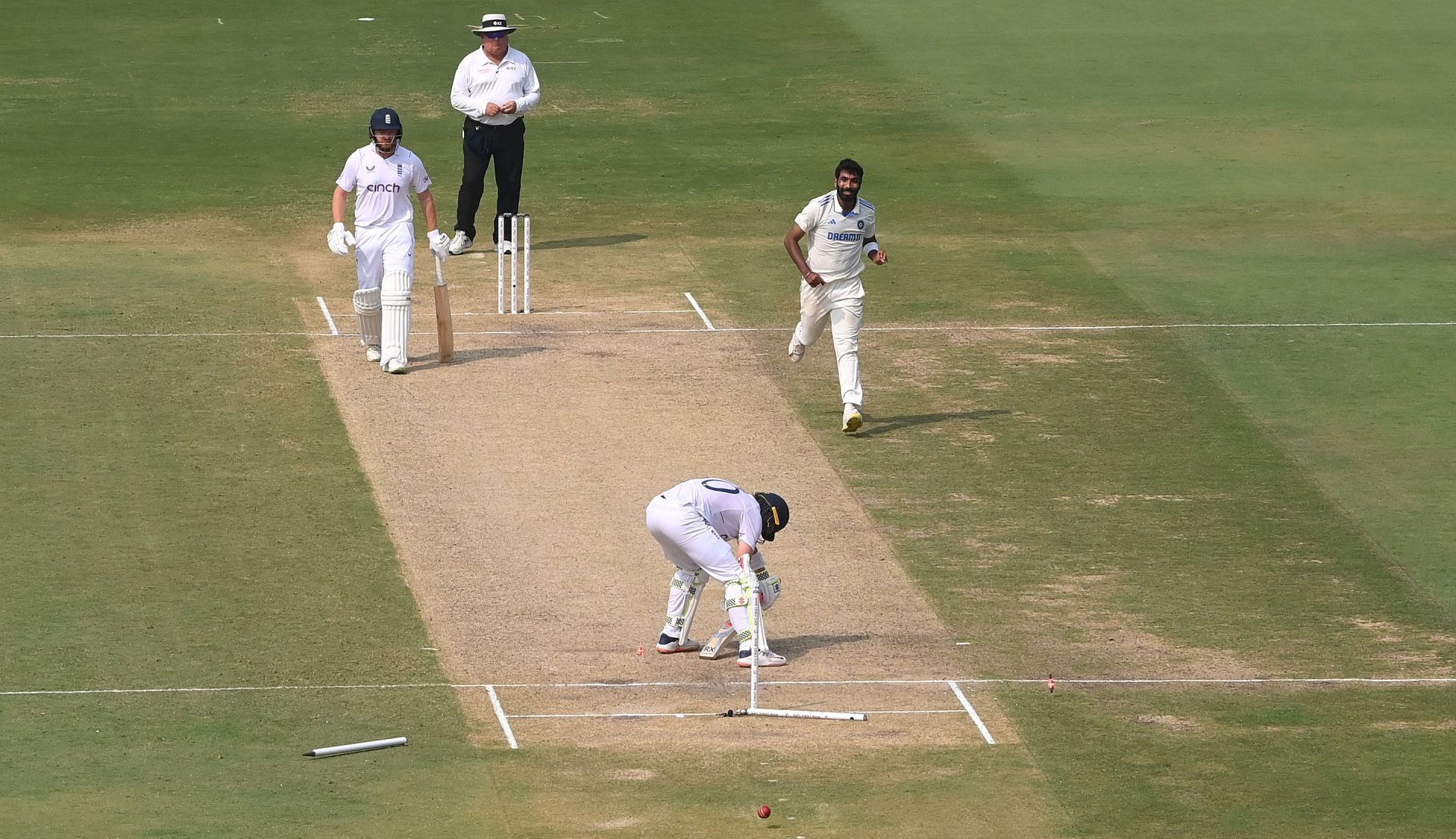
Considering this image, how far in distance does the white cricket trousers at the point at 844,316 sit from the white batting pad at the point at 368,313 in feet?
11.8

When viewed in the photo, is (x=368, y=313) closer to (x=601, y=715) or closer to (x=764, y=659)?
(x=764, y=659)

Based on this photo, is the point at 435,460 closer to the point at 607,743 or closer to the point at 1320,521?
the point at 607,743

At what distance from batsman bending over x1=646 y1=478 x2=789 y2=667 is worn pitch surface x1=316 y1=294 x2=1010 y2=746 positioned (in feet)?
1.21

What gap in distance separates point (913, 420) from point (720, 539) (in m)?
5.47

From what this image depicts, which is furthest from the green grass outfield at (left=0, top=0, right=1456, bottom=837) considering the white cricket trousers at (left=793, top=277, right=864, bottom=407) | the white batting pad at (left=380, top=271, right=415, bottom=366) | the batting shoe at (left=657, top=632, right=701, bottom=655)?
the batting shoe at (left=657, top=632, right=701, bottom=655)

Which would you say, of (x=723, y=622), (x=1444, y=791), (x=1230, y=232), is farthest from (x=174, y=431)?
(x=1230, y=232)

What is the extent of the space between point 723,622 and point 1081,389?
5.94 m

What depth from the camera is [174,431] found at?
1845 cm

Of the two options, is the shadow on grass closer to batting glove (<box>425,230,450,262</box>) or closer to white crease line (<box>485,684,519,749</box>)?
batting glove (<box>425,230,450,262</box>)

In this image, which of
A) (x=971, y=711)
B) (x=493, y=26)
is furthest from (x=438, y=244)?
(x=971, y=711)

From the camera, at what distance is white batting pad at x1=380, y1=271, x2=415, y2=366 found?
1970 centimetres

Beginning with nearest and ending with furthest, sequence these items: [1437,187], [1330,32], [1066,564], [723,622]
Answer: [723,622]
[1066,564]
[1437,187]
[1330,32]

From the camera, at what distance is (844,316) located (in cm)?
1870

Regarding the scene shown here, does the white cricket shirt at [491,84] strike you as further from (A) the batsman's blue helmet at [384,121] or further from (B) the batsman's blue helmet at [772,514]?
(B) the batsman's blue helmet at [772,514]
